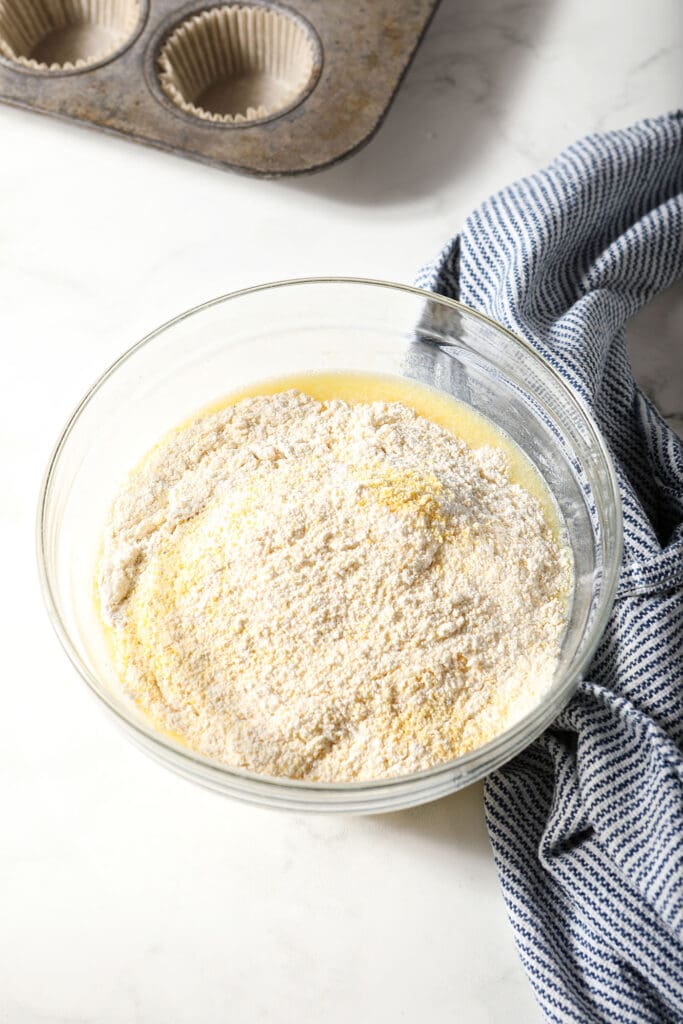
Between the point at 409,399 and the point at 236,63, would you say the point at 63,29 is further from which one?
the point at 409,399

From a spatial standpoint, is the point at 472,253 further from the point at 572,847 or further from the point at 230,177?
the point at 572,847

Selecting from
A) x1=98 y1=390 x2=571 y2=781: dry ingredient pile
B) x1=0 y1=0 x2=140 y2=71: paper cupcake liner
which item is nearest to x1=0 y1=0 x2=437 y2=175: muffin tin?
x1=0 y1=0 x2=140 y2=71: paper cupcake liner

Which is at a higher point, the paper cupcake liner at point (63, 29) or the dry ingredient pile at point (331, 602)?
the paper cupcake liner at point (63, 29)

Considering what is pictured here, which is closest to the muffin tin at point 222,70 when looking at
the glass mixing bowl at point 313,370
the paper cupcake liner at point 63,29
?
the paper cupcake liner at point 63,29

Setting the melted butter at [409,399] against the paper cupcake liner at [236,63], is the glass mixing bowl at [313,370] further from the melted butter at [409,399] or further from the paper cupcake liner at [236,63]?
the paper cupcake liner at [236,63]

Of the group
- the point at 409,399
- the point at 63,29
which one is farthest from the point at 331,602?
the point at 63,29

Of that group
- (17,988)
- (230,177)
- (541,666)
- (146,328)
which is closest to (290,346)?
(146,328)
